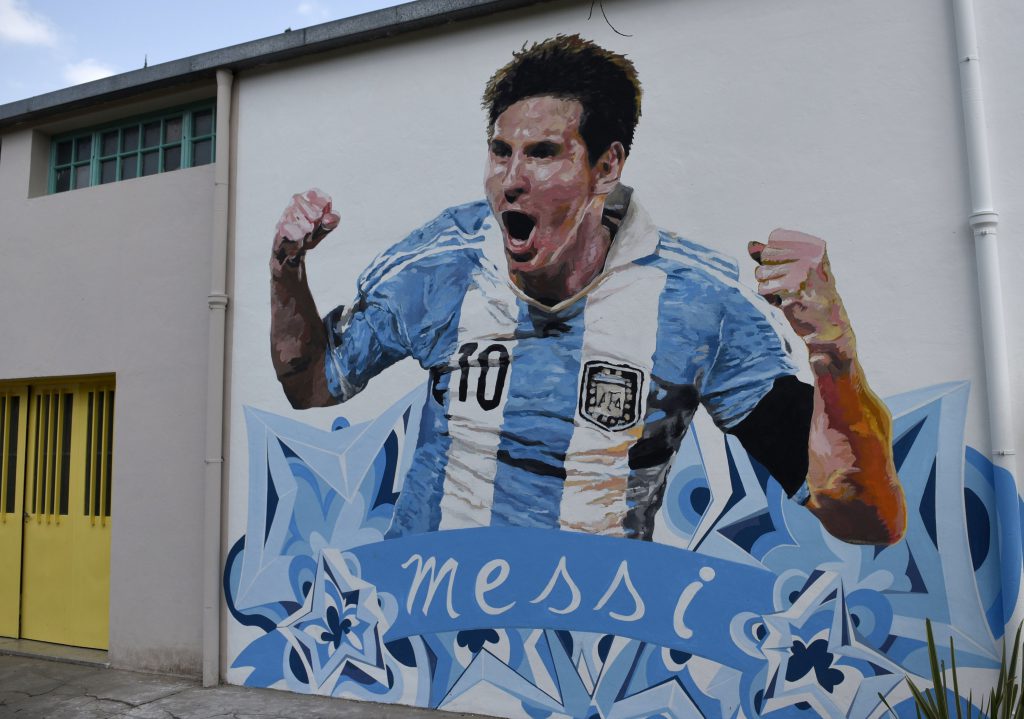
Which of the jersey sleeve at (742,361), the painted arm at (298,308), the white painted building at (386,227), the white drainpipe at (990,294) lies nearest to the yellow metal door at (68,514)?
the white painted building at (386,227)

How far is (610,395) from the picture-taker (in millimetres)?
4773

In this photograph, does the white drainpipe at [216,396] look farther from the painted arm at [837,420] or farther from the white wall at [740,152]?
the painted arm at [837,420]

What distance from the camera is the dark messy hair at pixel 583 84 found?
493 cm

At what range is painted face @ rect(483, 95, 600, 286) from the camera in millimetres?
5000

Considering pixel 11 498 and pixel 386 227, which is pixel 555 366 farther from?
pixel 11 498

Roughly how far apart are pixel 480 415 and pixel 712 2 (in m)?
2.84

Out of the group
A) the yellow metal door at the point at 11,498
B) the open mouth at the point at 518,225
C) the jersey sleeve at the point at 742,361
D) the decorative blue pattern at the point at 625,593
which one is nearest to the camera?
the decorative blue pattern at the point at 625,593

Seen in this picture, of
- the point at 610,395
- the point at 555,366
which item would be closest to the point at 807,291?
the point at 610,395

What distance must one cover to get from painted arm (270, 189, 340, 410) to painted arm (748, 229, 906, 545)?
3010 millimetres

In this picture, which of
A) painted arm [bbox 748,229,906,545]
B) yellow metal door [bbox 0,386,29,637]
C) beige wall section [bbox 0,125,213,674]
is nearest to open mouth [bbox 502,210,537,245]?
painted arm [bbox 748,229,906,545]

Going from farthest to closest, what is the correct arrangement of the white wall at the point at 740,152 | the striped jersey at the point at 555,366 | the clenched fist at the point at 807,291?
the striped jersey at the point at 555,366 < the clenched fist at the point at 807,291 < the white wall at the point at 740,152

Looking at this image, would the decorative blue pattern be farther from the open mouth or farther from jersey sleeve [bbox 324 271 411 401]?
the open mouth

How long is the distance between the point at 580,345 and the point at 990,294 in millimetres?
2159

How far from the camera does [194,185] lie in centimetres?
614
